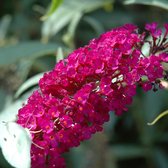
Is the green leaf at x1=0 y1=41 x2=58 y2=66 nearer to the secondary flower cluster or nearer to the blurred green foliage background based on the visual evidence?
the blurred green foliage background

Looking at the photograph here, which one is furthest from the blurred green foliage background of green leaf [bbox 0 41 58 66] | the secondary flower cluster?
the secondary flower cluster

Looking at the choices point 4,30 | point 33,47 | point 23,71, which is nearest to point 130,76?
point 33,47

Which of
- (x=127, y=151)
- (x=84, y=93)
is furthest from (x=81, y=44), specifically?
(x=84, y=93)

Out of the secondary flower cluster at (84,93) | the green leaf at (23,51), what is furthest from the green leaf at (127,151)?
the secondary flower cluster at (84,93)

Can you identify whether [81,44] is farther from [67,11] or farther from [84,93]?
[84,93]

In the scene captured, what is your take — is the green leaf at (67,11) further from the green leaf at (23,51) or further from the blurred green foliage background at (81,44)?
the green leaf at (23,51)

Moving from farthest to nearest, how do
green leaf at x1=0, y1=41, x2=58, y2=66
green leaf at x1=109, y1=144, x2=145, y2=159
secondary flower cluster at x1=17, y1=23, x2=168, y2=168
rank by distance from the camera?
green leaf at x1=109, y1=144, x2=145, y2=159 < green leaf at x1=0, y1=41, x2=58, y2=66 < secondary flower cluster at x1=17, y1=23, x2=168, y2=168

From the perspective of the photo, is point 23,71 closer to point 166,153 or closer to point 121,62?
point 166,153

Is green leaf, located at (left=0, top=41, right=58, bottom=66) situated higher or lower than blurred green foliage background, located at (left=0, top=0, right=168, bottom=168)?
higher
